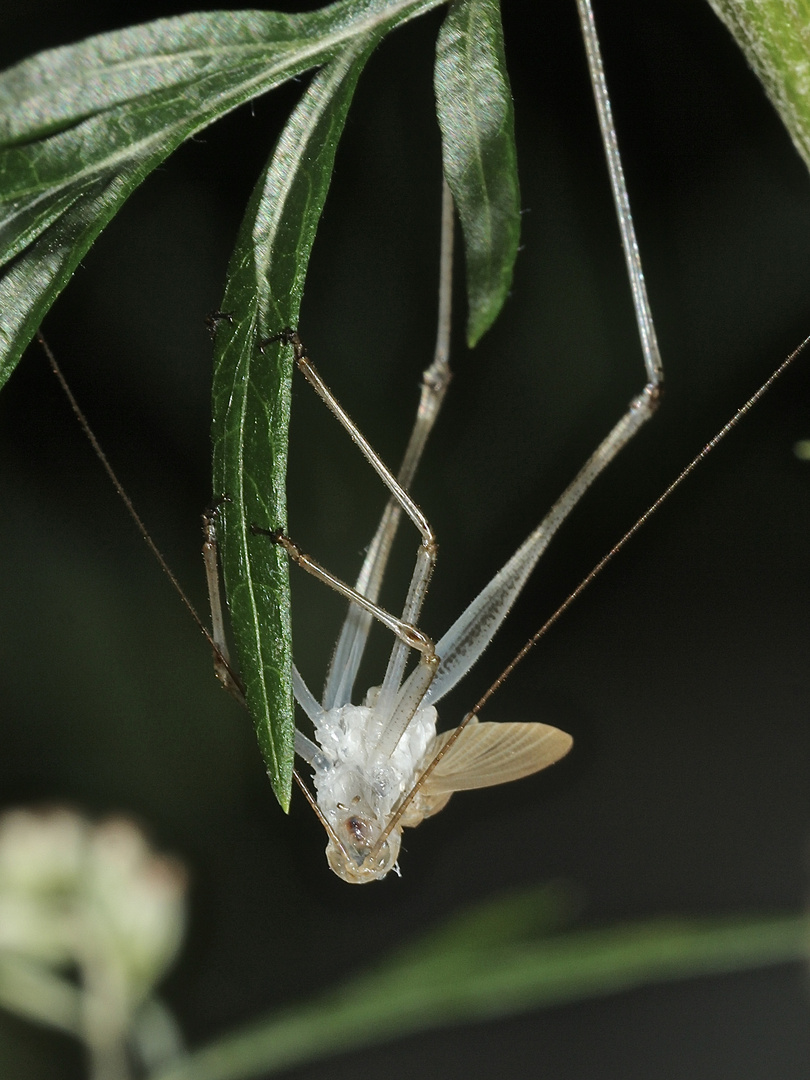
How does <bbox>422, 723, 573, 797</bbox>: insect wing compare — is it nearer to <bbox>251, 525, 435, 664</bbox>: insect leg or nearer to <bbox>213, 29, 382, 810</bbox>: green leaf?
<bbox>251, 525, 435, 664</bbox>: insect leg

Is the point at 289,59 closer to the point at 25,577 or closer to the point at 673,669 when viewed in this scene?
the point at 25,577

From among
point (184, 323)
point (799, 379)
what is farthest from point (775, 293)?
point (184, 323)

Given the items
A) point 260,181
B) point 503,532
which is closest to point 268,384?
point 260,181

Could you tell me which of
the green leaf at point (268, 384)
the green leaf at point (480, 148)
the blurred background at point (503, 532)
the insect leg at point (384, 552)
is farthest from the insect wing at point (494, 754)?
the blurred background at point (503, 532)

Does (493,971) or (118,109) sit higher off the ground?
(118,109)

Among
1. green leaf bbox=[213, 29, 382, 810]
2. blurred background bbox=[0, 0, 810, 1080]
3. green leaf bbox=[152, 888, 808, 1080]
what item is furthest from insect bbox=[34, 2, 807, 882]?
blurred background bbox=[0, 0, 810, 1080]

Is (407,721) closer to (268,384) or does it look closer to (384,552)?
(384,552)
